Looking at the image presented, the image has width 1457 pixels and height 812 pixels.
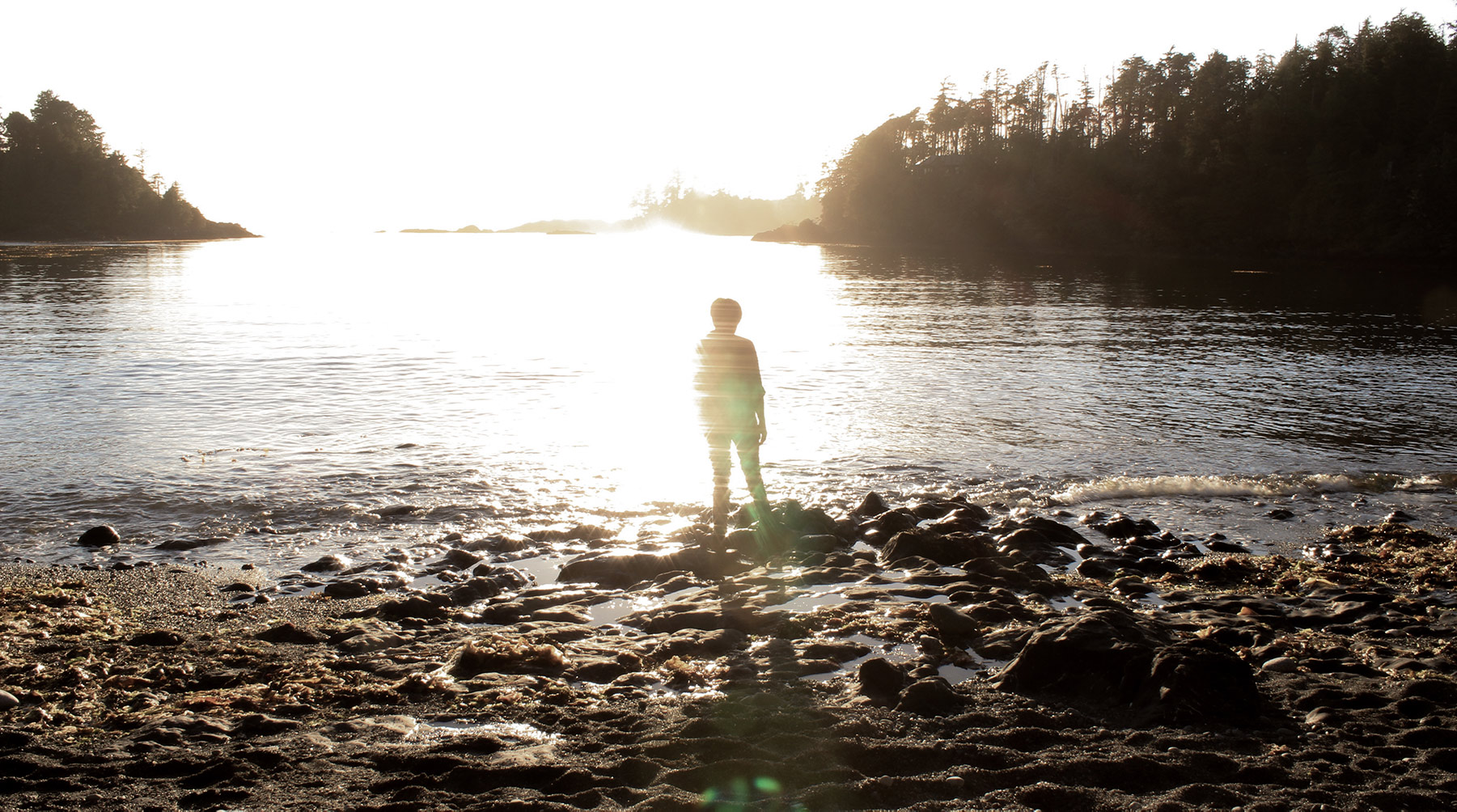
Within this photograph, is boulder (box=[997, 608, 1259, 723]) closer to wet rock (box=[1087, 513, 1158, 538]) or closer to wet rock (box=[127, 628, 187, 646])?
wet rock (box=[1087, 513, 1158, 538])

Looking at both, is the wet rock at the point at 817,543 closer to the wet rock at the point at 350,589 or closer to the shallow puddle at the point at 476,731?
the wet rock at the point at 350,589

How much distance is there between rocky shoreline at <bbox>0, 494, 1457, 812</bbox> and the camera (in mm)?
4387

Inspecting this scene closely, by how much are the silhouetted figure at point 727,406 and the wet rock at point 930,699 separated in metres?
3.47

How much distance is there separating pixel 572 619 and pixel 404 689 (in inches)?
62.8

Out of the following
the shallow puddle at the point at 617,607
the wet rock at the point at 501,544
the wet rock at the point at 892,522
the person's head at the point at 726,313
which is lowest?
the shallow puddle at the point at 617,607

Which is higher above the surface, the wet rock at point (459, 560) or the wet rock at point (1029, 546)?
the wet rock at point (1029, 546)

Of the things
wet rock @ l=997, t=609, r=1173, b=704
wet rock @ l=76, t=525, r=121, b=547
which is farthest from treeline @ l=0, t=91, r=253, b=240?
wet rock @ l=997, t=609, r=1173, b=704

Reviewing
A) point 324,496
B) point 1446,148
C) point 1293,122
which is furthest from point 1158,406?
point 1293,122

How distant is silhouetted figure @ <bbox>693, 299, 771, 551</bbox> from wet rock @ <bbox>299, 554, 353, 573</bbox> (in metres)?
3.46

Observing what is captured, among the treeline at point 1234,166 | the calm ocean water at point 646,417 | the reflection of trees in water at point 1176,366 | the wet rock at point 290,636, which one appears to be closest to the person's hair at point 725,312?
the calm ocean water at point 646,417

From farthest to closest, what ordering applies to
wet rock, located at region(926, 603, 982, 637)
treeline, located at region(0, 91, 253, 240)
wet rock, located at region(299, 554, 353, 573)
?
treeline, located at region(0, 91, 253, 240) < wet rock, located at region(299, 554, 353, 573) < wet rock, located at region(926, 603, 982, 637)

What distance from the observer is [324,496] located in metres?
10.5

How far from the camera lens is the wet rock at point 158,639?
241 inches

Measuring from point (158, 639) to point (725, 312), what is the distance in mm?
5196
